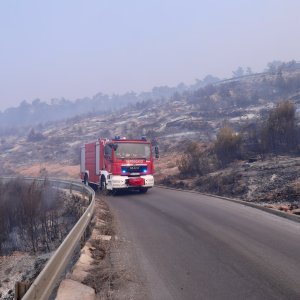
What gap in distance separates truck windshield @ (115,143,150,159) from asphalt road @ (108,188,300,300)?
706 centimetres

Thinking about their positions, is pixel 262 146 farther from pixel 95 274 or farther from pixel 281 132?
pixel 95 274

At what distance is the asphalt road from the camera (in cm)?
657

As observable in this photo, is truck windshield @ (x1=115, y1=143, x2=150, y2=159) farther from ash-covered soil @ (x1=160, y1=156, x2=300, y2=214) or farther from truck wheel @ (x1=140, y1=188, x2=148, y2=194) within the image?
ash-covered soil @ (x1=160, y1=156, x2=300, y2=214)

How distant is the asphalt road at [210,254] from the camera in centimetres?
657

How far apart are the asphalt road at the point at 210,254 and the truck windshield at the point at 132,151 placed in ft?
23.1

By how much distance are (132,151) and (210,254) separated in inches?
563

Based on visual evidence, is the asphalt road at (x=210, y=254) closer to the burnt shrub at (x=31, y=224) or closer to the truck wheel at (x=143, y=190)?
the burnt shrub at (x=31, y=224)

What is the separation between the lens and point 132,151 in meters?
22.8

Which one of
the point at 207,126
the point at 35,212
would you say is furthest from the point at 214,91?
the point at 35,212

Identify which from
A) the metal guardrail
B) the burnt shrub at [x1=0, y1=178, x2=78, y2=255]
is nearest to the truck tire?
the burnt shrub at [x1=0, y1=178, x2=78, y2=255]

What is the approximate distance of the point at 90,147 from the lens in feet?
87.5

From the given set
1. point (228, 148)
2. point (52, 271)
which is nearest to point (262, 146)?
point (228, 148)

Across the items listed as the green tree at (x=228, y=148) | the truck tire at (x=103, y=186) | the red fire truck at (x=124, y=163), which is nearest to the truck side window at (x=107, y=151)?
the red fire truck at (x=124, y=163)

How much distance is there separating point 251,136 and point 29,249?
83.6 feet
